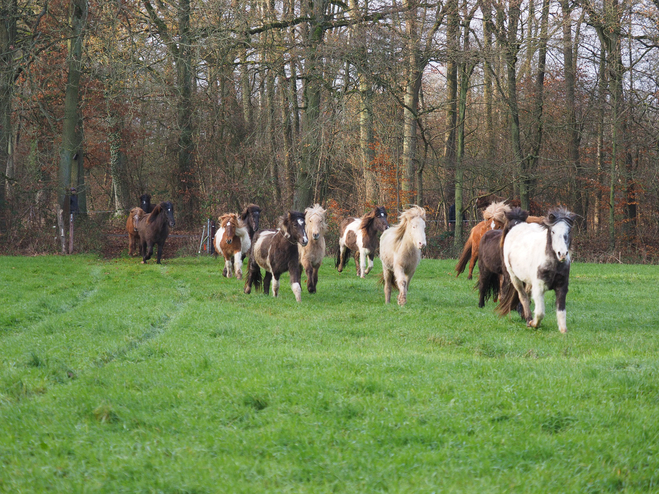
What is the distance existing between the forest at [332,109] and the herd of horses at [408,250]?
5.18m

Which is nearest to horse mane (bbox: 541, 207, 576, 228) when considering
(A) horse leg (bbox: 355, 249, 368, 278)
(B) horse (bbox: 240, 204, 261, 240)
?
(B) horse (bbox: 240, 204, 261, 240)

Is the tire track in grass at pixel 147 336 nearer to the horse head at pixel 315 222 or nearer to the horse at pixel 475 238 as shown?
the horse head at pixel 315 222

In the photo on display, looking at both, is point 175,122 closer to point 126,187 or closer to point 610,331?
point 126,187

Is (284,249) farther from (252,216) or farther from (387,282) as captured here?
(252,216)

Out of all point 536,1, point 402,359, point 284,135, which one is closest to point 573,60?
point 536,1

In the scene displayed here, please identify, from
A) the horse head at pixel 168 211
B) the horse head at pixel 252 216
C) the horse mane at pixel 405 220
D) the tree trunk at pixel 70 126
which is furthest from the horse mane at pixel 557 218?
the tree trunk at pixel 70 126

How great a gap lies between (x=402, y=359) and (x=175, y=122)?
2289 centimetres

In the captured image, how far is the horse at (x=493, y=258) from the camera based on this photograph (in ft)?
34.7

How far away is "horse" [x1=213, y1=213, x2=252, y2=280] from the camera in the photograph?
1625 centimetres

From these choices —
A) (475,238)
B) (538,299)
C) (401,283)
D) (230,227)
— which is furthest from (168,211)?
(538,299)

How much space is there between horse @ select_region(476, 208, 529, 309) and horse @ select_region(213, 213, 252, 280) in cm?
637

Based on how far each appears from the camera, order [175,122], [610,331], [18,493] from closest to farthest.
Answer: [18,493] < [610,331] < [175,122]

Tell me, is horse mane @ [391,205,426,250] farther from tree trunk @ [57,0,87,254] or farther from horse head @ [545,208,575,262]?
tree trunk @ [57,0,87,254]

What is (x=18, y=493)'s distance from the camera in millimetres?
3850
